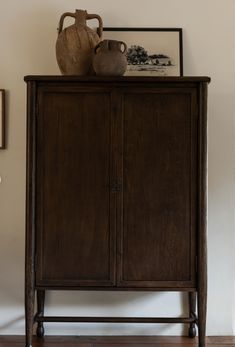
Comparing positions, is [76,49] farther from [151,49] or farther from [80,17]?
[151,49]

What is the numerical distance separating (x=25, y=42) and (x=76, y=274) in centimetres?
146

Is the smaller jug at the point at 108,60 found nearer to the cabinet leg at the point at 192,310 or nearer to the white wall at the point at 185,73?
the white wall at the point at 185,73

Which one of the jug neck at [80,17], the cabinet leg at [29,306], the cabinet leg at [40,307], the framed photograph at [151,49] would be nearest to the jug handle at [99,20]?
the jug neck at [80,17]

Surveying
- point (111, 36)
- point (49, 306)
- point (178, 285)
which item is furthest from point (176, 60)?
point (49, 306)

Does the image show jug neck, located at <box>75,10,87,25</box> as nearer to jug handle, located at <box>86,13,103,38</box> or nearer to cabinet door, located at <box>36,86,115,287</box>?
jug handle, located at <box>86,13,103,38</box>

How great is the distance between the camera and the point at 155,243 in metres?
2.14

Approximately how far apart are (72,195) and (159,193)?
453 mm

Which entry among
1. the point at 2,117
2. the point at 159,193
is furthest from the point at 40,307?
the point at 2,117

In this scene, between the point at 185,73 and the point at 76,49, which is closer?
the point at 76,49

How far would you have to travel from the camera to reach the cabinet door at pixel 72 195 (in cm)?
214

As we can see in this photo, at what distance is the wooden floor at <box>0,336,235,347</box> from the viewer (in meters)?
2.43

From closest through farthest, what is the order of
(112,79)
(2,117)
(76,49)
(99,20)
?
(112,79) < (76,49) < (99,20) < (2,117)

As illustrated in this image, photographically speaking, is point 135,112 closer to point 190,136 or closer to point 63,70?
point 190,136

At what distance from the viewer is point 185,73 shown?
8.46ft
